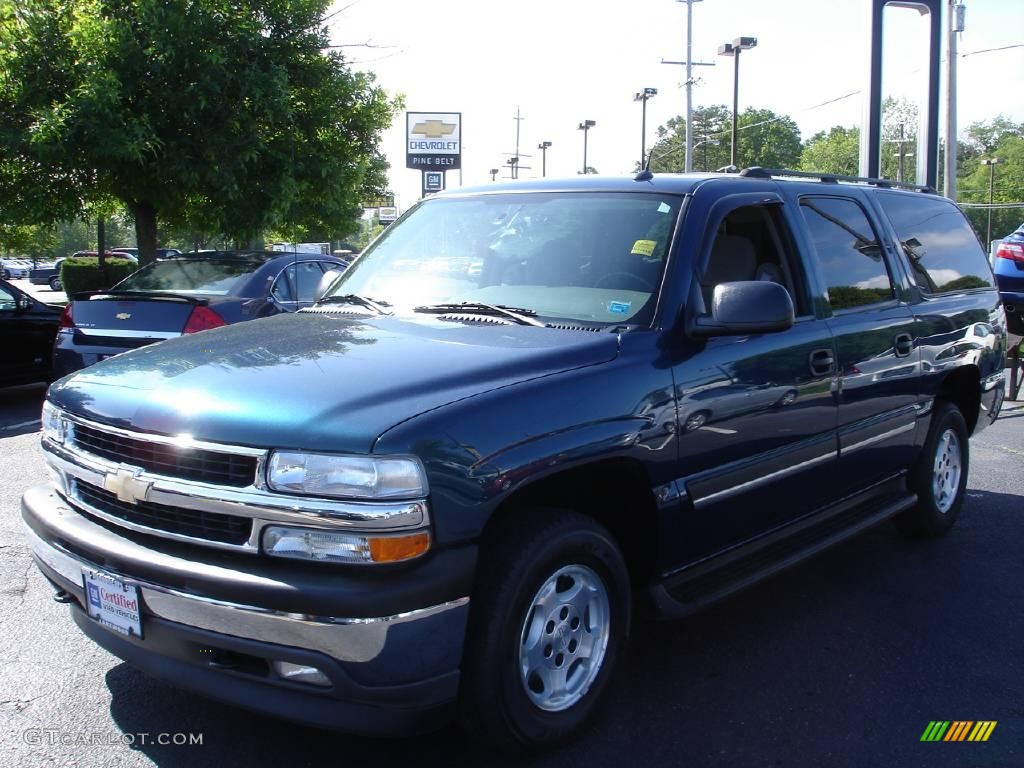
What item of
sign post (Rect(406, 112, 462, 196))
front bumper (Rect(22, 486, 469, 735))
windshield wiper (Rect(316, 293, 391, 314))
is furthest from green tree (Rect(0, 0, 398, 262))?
front bumper (Rect(22, 486, 469, 735))

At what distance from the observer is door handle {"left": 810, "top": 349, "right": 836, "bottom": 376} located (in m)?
4.18

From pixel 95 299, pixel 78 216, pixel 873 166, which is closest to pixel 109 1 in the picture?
pixel 78 216

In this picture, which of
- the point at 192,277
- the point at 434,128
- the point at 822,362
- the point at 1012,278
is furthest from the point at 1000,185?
the point at 822,362

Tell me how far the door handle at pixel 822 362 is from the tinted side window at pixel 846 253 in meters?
0.31

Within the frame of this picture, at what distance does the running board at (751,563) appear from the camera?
3564mm

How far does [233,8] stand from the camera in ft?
43.9

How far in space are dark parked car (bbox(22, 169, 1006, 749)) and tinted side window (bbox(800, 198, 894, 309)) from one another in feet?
0.06

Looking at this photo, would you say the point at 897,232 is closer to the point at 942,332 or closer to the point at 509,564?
the point at 942,332

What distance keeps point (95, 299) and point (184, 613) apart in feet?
22.2

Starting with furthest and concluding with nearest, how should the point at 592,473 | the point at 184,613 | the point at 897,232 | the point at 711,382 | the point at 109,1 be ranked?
the point at 109,1
the point at 897,232
the point at 711,382
the point at 592,473
the point at 184,613

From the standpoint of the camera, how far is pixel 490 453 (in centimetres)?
282

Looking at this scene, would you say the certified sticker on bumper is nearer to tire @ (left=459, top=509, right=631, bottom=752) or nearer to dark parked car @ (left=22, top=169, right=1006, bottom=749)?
dark parked car @ (left=22, top=169, right=1006, bottom=749)

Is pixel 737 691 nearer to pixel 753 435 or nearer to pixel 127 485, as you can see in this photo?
pixel 753 435

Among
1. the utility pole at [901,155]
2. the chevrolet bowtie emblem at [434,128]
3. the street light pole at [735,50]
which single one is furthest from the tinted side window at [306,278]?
the utility pole at [901,155]
